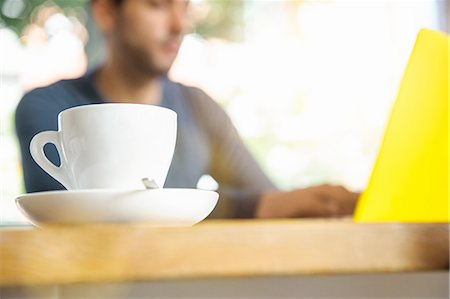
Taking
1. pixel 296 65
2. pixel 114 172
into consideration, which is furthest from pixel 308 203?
pixel 114 172

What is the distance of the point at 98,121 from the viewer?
38 centimetres

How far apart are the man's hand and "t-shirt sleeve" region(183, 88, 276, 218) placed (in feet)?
0.10

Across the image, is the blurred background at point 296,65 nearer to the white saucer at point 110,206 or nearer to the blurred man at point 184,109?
the blurred man at point 184,109

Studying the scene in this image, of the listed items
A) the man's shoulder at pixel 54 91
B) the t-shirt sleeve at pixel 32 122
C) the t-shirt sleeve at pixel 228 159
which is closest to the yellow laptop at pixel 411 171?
the t-shirt sleeve at pixel 32 122

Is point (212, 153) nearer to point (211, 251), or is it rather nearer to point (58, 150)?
point (58, 150)

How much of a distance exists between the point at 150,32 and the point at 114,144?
1.09m

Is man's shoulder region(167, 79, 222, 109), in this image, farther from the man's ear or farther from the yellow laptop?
the yellow laptop

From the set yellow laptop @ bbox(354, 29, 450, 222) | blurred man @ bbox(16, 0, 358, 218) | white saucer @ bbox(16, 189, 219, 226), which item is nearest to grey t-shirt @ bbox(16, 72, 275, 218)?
blurred man @ bbox(16, 0, 358, 218)

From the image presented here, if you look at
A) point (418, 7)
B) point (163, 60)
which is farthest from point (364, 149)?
point (163, 60)

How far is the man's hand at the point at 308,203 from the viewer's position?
132 centimetres

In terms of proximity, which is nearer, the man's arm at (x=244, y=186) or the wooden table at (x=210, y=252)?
the wooden table at (x=210, y=252)

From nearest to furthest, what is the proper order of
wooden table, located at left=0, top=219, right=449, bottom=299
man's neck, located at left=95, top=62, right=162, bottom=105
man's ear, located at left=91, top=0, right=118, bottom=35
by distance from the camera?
wooden table, located at left=0, top=219, right=449, bottom=299 → man's neck, located at left=95, top=62, right=162, bottom=105 → man's ear, located at left=91, top=0, right=118, bottom=35

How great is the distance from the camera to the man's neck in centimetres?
129

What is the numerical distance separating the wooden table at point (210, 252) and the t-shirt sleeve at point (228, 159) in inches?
43.2
